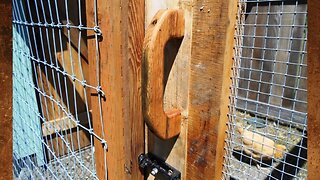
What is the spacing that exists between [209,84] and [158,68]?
13 cm

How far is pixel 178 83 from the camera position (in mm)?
712

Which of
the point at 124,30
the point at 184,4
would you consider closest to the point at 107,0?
the point at 124,30

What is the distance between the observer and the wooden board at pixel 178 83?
0.66 meters

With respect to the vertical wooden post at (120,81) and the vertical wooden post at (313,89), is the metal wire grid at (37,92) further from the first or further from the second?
the vertical wooden post at (313,89)

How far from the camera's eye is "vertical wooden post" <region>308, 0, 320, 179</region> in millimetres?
355

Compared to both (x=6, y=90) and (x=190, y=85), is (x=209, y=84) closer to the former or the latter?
(x=190, y=85)

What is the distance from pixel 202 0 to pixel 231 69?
0.57ft

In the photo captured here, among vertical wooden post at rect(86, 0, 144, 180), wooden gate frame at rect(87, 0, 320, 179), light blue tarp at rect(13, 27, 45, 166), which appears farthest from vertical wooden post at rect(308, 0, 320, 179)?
light blue tarp at rect(13, 27, 45, 166)

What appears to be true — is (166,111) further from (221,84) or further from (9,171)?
(9,171)

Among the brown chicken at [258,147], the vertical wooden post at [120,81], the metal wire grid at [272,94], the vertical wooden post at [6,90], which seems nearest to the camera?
the vertical wooden post at [6,90]

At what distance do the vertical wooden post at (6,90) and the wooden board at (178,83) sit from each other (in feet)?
1.18

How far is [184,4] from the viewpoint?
0.64 meters

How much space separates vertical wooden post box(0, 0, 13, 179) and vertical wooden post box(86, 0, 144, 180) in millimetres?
289

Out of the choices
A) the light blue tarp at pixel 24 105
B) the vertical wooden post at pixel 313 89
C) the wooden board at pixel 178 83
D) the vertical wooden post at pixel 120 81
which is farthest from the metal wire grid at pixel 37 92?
the vertical wooden post at pixel 313 89
